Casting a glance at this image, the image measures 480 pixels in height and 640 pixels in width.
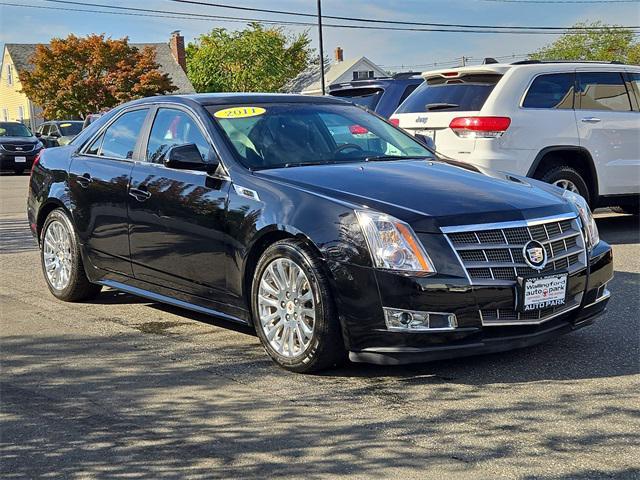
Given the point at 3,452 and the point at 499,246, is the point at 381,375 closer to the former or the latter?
the point at 499,246

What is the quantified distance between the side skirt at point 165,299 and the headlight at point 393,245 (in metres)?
1.18

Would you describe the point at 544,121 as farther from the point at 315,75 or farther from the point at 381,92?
the point at 315,75

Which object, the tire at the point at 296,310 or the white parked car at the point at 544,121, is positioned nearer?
the tire at the point at 296,310

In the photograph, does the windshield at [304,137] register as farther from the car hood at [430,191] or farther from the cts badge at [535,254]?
the cts badge at [535,254]

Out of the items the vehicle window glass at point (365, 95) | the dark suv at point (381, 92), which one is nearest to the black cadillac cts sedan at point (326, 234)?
the dark suv at point (381, 92)

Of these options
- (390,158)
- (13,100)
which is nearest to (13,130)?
(390,158)

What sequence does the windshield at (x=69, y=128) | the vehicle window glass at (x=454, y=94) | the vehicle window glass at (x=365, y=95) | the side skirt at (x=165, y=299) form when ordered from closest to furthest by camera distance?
the side skirt at (x=165, y=299)
the vehicle window glass at (x=454, y=94)
the vehicle window glass at (x=365, y=95)
the windshield at (x=69, y=128)

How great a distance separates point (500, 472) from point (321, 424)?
0.98 m

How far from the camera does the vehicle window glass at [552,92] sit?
31.5ft

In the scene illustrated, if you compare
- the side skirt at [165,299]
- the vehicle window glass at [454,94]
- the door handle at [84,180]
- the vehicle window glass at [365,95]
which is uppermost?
the vehicle window glass at [365,95]

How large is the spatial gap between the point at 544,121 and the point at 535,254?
4.94m

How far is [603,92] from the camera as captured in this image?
1016 centimetres

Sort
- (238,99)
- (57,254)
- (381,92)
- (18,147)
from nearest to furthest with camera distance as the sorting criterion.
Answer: (238,99) < (57,254) < (381,92) < (18,147)

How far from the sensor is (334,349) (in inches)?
195
